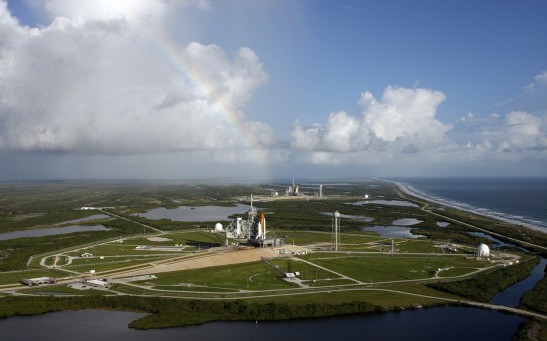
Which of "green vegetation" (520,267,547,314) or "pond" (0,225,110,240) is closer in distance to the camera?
"green vegetation" (520,267,547,314)

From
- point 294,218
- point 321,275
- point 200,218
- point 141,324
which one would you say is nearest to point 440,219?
point 294,218

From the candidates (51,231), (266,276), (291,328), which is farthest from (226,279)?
(51,231)

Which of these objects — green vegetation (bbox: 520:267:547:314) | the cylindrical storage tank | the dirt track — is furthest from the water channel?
the cylindrical storage tank

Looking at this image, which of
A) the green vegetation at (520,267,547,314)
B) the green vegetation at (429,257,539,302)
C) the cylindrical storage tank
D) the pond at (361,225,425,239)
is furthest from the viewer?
the pond at (361,225,425,239)

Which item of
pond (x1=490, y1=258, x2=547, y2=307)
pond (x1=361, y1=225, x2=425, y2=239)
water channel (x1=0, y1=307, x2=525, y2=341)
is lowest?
water channel (x1=0, y1=307, x2=525, y2=341)

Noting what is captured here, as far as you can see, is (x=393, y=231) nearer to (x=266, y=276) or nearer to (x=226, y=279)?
(x=266, y=276)

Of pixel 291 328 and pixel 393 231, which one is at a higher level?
pixel 393 231

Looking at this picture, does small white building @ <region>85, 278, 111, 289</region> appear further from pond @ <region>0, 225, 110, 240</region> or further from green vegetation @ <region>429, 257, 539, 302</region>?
pond @ <region>0, 225, 110, 240</region>

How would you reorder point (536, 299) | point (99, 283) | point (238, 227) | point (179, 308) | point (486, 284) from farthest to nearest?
1. point (238, 227)
2. point (486, 284)
3. point (99, 283)
4. point (536, 299)
5. point (179, 308)
